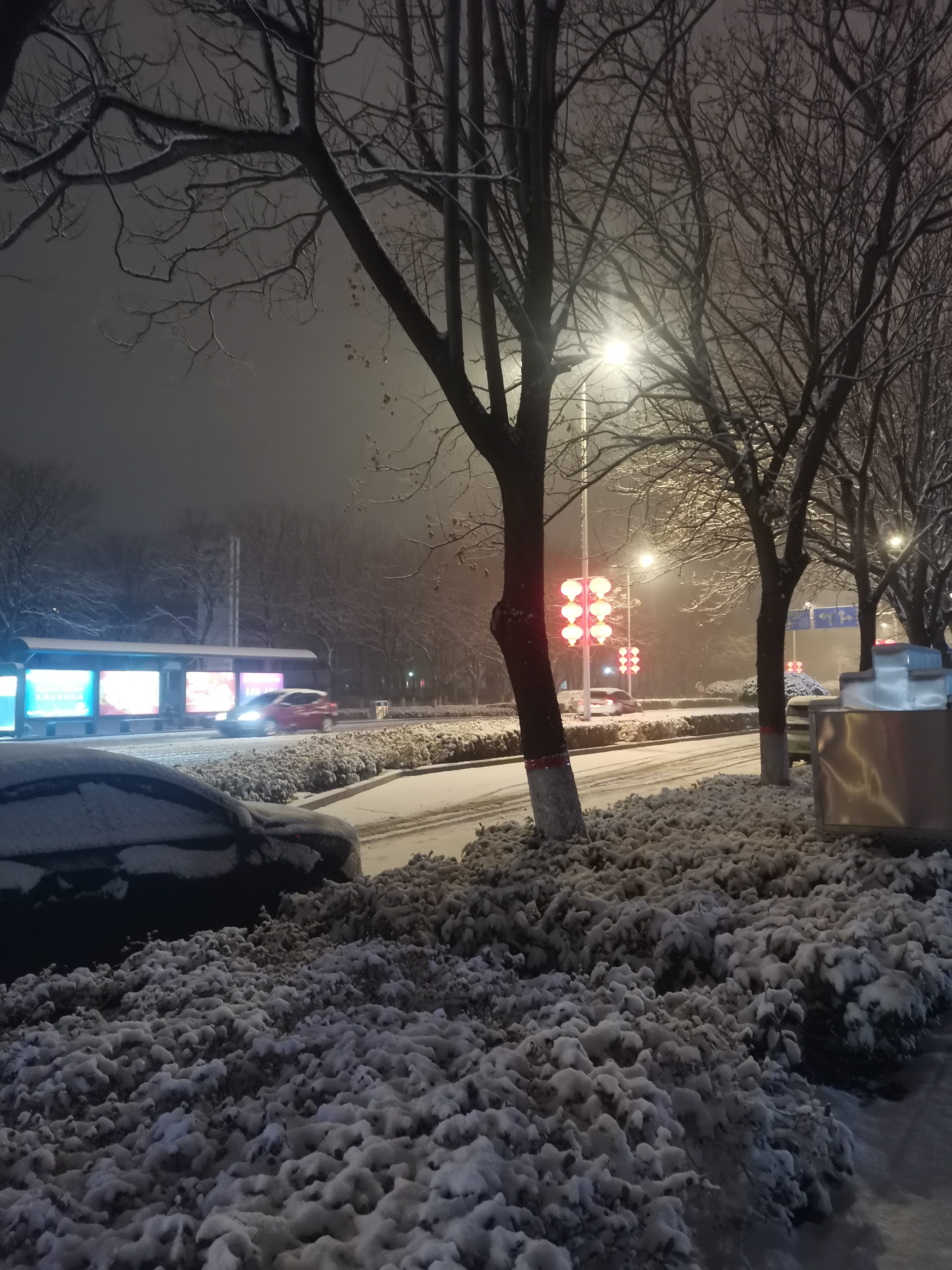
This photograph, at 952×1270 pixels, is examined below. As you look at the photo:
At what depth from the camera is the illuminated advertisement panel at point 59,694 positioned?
76.6ft

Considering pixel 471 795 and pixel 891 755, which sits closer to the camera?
pixel 891 755

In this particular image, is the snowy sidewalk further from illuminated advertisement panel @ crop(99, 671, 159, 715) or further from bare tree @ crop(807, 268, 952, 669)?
illuminated advertisement panel @ crop(99, 671, 159, 715)

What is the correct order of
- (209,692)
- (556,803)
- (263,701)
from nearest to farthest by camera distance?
(556,803) → (209,692) → (263,701)

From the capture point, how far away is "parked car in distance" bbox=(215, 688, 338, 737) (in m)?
28.8

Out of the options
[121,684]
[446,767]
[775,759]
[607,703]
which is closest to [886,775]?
[775,759]

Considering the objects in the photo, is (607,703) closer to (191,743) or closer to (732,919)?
(191,743)

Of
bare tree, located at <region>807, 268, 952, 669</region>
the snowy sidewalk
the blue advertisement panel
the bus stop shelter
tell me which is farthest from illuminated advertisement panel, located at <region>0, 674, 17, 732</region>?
the blue advertisement panel

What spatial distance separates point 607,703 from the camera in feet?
122

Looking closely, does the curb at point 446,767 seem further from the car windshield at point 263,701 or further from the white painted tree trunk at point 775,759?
the car windshield at point 263,701

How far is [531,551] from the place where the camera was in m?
7.37

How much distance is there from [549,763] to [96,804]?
11.3 feet

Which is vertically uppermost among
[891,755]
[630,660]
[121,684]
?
[630,660]

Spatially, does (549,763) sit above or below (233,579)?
below

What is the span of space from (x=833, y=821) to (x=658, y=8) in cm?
640
